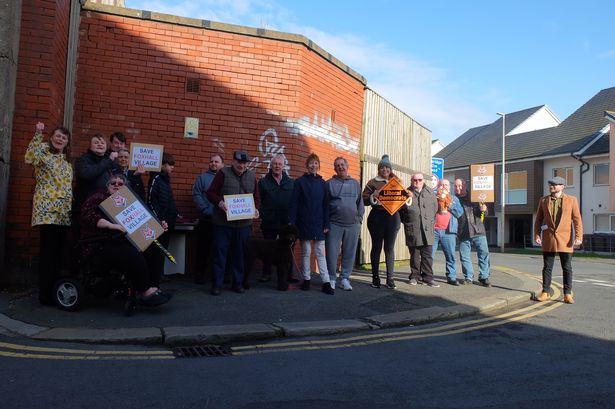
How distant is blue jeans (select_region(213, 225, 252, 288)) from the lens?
262 inches

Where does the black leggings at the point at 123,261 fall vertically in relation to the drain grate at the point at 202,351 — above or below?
above

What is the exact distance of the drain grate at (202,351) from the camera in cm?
446

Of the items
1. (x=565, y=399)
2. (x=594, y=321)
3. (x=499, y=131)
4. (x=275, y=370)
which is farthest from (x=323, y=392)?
(x=499, y=131)

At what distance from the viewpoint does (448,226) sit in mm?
8875

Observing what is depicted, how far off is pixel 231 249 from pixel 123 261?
1832 mm

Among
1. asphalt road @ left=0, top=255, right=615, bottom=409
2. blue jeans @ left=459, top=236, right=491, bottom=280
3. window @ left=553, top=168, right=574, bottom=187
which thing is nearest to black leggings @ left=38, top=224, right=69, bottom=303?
asphalt road @ left=0, top=255, right=615, bottom=409

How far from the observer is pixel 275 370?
4.06 metres

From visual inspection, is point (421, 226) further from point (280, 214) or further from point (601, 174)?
point (601, 174)

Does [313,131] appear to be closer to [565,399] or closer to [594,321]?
[594,321]

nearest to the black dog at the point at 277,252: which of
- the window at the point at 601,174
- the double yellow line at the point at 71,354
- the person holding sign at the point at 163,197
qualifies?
the person holding sign at the point at 163,197

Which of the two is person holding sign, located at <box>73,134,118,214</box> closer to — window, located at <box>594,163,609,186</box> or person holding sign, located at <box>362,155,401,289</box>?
person holding sign, located at <box>362,155,401,289</box>

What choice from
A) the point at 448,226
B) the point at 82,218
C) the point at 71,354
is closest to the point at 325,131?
the point at 448,226

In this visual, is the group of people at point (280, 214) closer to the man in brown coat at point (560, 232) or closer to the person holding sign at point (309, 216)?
the person holding sign at point (309, 216)

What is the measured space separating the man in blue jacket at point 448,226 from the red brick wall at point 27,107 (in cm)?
649
